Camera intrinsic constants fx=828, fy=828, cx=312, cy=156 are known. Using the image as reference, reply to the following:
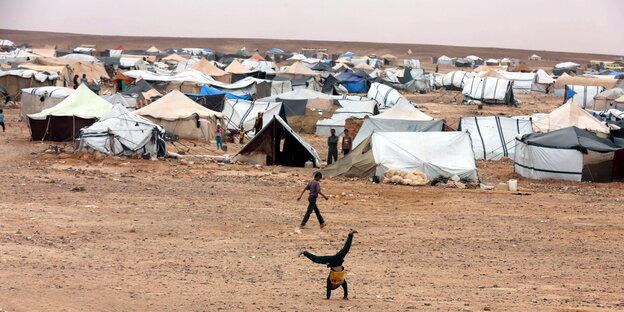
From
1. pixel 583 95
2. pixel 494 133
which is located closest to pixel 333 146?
pixel 494 133

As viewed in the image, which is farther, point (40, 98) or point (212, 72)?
point (212, 72)

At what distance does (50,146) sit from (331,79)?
29797 mm

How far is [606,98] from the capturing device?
47.3 meters

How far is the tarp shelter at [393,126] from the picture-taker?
86.2 ft

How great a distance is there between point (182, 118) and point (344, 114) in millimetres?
7254

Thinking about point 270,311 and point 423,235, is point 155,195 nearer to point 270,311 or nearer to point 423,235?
point 423,235

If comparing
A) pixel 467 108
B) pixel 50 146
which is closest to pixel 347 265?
pixel 50 146

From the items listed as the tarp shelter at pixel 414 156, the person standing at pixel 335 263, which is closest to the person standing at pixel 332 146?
the tarp shelter at pixel 414 156

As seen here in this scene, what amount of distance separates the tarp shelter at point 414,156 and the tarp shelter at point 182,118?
844 centimetres

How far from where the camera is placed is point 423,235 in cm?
1513

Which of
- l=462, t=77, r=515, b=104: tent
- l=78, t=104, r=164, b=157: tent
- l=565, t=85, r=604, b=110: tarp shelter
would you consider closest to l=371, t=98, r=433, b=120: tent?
l=78, t=104, r=164, b=157: tent

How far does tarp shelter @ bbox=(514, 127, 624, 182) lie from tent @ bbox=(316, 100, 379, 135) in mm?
10624

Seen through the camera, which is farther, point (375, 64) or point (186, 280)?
point (375, 64)

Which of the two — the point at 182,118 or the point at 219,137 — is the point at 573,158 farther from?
the point at 182,118
